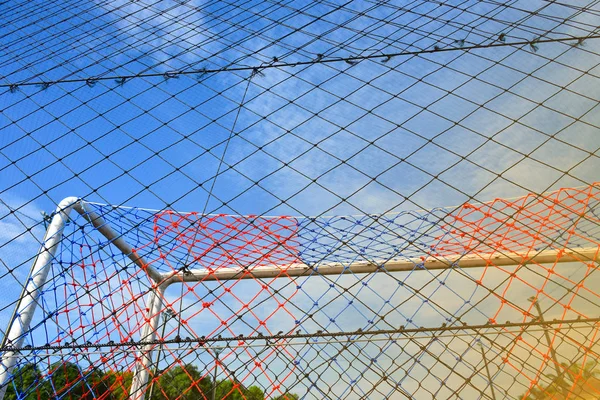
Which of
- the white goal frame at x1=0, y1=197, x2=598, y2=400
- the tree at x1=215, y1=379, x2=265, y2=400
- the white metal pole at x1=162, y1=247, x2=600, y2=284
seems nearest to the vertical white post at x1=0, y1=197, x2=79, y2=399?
the white goal frame at x1=0, y1=197, x2=598, y2=400

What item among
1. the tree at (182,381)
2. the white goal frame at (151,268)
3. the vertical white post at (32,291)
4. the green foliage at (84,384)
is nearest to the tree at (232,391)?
the green foliage at (84,384)

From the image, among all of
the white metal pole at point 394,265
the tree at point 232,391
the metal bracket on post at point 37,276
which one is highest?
the metal bracket on post at point 37,276

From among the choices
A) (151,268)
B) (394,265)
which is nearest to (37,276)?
(151,268)

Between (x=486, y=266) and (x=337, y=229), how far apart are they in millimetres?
1199

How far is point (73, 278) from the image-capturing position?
3.26 m

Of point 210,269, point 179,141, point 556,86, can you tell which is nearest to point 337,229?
point 210,269

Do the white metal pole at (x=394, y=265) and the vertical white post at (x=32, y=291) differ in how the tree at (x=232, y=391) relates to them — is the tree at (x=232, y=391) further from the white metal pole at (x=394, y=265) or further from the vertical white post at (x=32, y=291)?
the vertical white post at (x=32, y=291)

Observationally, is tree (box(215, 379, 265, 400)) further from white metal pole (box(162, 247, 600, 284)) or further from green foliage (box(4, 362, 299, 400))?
white metal pole (box(162, 247, 600, 284))

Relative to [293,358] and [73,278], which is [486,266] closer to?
[293,358]

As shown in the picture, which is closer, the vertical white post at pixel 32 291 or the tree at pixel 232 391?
the vertical white post at pixel 32 291

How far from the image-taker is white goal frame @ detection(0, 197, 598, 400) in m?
2.75

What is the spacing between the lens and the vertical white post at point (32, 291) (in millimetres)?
2600

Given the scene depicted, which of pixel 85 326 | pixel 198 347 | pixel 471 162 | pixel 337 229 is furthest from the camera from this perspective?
pixel 337 229

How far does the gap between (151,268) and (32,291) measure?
1.31 metres
